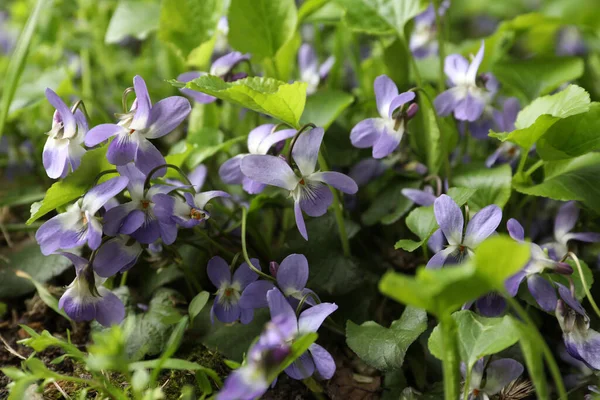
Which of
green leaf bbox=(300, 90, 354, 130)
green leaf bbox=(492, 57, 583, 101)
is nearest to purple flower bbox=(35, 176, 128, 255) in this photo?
green leaf bbox=(300, 90, 354, 130)

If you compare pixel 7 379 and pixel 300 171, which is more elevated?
pixel 300 171

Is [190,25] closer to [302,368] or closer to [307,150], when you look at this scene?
[307,150]

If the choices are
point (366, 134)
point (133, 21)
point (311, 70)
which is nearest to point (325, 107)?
point (366, 134)

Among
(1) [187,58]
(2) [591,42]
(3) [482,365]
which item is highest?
(1) [187,58]

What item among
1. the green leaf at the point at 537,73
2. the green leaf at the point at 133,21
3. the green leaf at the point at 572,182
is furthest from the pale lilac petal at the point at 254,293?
the green leaf at the point at 133,21

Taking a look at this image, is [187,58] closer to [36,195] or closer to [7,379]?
[36,195]

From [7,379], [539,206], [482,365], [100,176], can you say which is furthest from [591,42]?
[7,379]

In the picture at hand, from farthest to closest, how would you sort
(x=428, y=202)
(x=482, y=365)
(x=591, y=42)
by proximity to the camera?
(x=591, y=42), (x=428, y=202), (x=482, y=365)

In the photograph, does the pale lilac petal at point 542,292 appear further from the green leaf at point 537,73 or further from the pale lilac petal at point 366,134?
the green leaf at point 537,73

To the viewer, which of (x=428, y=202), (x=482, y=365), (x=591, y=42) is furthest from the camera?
(x=591, y=42)

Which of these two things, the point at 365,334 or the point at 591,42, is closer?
the point at 365,334
